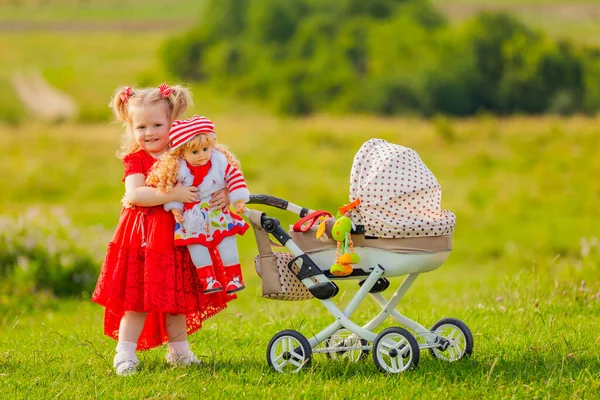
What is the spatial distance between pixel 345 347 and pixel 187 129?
1476 mm

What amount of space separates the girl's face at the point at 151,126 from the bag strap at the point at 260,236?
0.68 metres

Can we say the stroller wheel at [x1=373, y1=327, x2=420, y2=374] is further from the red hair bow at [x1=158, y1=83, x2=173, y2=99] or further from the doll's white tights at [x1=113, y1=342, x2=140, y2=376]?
the red hair bow at [x1=158, y1=83, x2=173, y2=99]

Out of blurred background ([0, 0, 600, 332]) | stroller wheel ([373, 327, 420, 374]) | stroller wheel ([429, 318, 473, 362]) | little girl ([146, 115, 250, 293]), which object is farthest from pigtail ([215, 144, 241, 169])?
stroller wheel ([429, 318, 473, 362])

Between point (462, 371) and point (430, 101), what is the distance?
3598 centimetres

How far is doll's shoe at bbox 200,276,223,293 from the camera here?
4781 mm

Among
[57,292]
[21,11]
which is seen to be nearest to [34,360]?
[57,292]

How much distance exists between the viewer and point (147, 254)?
194 inches

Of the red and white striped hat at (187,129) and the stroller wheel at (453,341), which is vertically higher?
the red and white striped hat at (187,129)

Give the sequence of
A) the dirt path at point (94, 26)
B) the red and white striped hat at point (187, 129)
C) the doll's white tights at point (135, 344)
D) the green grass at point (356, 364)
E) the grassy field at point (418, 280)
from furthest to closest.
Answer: the dirt path at point (94, 26)
the doll's white tights at point (135, 344)
the red and white striped hat at point (187, 129)
the grassy field at point (418, 280)
the green grass at point (356, 364)

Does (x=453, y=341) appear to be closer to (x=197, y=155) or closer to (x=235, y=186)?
(x=235, y=186)

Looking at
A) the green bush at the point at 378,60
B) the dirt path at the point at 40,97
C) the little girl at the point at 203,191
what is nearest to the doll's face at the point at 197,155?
the little girl at the point at 203,191

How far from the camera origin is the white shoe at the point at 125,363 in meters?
4.94

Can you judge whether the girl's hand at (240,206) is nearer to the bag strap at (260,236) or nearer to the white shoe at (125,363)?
the bag strap at (260,236)

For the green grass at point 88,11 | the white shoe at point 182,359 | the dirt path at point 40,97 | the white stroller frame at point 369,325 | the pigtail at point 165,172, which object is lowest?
the white shoe at point 182,359
